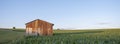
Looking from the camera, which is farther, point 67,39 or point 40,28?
point 40,28

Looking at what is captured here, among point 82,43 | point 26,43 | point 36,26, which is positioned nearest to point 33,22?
point 36,26

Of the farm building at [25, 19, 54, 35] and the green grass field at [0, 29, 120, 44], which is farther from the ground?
the farm building at [25, 19, 54, 35]

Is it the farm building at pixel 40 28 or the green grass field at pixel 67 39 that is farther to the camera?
the farm building at pixel 40 28

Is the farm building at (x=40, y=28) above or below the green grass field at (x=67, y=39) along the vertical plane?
above

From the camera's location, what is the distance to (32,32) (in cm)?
5488

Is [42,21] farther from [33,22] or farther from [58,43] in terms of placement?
[58,43]

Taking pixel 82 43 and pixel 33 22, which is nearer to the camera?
pixel 82 43

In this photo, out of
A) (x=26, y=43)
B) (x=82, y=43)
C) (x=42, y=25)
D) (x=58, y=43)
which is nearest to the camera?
(x=82, y=43)

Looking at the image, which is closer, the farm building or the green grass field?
the green grass field

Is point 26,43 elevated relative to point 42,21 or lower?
lower

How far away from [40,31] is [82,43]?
31.6 m

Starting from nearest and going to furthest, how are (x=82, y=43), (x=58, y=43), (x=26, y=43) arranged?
(x=82, y=43) → (x=58, y=43) → (x=26, y=43)

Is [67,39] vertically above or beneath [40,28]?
beneath

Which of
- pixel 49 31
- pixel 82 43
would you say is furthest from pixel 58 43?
pixel 49 31
